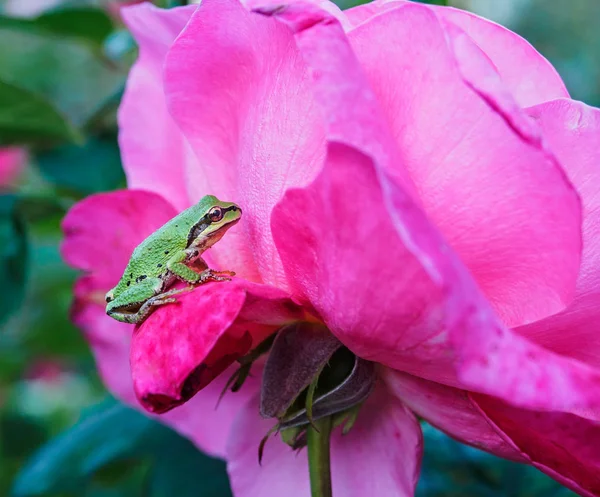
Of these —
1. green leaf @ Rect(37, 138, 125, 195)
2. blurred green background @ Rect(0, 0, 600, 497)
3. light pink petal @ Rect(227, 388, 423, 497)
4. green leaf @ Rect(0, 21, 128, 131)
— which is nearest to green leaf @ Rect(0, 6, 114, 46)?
blurred green background @ Rect(0, 0, 600, 497)

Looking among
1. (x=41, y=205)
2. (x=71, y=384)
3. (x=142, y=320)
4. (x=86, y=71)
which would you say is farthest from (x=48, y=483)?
(x=86, y=71)

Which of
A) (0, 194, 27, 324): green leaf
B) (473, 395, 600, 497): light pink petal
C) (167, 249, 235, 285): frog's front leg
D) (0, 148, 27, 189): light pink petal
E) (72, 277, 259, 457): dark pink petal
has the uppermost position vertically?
(473, 395, 600, 497): light pink petal

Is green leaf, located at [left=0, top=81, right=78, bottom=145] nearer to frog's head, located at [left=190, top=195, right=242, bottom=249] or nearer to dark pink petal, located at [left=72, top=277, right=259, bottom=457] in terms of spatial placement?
dark pink petal, located at [left=72, top=277, right=259, bottom=457]

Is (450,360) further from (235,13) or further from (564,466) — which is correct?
(235,13)

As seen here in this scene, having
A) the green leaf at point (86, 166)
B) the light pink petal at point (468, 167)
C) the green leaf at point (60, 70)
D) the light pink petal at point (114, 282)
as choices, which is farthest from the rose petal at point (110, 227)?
the green leaf at point (60, 70)

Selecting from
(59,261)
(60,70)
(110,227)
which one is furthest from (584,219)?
(60,70)

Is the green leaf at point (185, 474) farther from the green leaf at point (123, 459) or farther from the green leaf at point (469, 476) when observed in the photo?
the green leaf at point (469, 476)
